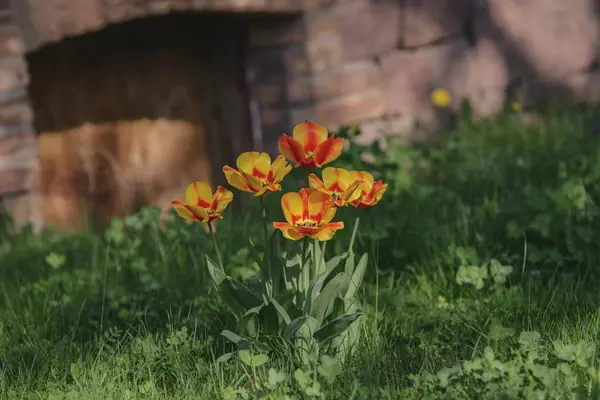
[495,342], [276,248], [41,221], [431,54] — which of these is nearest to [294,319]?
[276,248]

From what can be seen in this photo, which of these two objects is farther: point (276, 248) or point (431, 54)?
point (431, 54)

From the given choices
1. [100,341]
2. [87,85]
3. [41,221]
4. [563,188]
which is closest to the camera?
[100,341]

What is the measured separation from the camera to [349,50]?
13.9ft

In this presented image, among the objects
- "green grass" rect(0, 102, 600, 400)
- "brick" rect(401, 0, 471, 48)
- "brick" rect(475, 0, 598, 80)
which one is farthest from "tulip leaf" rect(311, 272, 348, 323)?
"brick" rect(475, 0, 598, 80)

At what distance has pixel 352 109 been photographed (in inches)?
168

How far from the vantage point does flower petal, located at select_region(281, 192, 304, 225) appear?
2232 mm

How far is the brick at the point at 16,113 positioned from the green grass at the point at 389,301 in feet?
1.43

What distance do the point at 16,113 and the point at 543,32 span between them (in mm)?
2718

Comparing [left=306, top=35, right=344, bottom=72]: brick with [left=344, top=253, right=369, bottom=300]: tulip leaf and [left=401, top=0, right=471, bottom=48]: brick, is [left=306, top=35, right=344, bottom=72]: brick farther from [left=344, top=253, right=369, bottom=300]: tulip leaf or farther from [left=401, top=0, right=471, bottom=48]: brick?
[left=344, top=253, right=369, bottom=300]: tulip leaf

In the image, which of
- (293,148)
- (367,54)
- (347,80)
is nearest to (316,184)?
(293,148)

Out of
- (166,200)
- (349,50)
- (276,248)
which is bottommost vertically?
(166,200)

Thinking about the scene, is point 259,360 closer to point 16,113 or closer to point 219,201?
point 219,201

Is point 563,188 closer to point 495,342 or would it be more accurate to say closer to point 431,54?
point 495,342

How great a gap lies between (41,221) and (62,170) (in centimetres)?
36
